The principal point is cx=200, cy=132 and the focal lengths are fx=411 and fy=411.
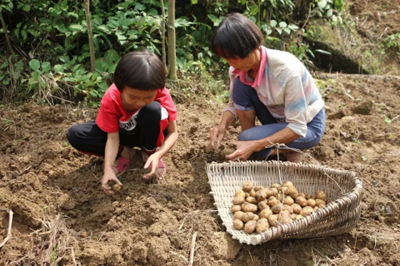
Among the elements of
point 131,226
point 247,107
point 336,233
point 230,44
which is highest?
point 230,44

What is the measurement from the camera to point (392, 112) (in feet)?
11.6

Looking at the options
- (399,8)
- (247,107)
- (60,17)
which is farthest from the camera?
(399,8)

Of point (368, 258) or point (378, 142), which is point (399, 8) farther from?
point (368, 258)

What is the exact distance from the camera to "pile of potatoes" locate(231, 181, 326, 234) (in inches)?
83.8

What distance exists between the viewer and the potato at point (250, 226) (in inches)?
82.6

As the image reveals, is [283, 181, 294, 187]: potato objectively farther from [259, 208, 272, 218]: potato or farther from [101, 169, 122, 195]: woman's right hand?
[101, 169, 122, 195]: woman's right hand

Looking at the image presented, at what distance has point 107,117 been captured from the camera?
7.53 feet

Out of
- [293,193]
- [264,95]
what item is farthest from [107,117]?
[293,193]

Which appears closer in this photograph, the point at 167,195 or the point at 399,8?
the point at 167,195

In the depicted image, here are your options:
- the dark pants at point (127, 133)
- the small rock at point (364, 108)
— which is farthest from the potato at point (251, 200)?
the small rock at point (364, 108)

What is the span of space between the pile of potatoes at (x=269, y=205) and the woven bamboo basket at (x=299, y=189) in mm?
54

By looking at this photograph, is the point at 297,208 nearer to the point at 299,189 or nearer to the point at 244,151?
the point at 299,189

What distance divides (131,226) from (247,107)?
1.05 m

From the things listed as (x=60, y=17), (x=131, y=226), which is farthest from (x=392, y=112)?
(x=60, y=17)
